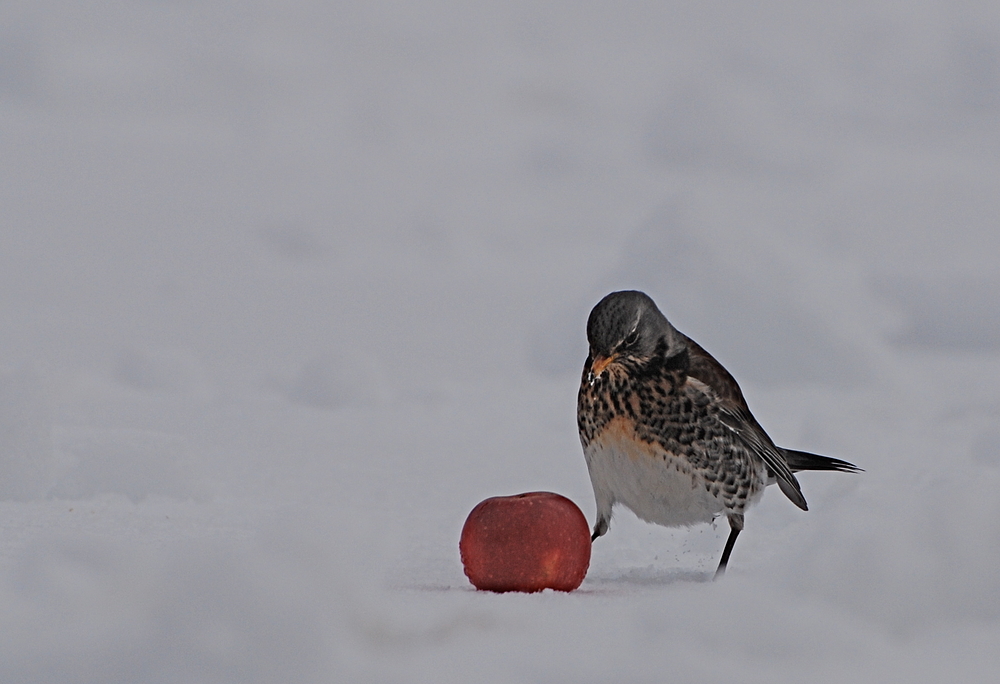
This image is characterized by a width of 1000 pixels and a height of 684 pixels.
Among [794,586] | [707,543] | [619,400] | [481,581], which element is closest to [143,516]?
[481,581]

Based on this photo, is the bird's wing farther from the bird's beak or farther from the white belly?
the bird's beak

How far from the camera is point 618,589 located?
465 cm

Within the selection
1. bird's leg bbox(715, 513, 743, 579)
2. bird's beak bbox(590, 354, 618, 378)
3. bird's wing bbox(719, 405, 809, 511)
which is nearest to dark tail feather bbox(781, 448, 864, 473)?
bird's wing bbox(719, 405, 809, 511)

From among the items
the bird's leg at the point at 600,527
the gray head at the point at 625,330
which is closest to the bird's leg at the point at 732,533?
the bird's leg at the point at 600,527

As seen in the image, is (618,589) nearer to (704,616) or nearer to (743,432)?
(743,432)

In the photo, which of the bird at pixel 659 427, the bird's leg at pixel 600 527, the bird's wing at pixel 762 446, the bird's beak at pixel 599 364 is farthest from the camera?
the bird's leg at pixel 600 527

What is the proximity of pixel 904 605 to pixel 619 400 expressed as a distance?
182 centimetres

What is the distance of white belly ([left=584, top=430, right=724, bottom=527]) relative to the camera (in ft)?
16.3

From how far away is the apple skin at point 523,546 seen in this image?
14.7 ft

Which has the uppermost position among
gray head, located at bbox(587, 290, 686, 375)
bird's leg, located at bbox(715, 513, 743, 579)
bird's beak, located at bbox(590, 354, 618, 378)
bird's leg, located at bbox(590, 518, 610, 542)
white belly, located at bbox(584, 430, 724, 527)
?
gray head, located at bbox(587, 290, 686, 375)

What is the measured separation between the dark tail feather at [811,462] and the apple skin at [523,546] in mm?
1797

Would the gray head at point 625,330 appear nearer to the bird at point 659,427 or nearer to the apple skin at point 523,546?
the bird at point 659,427

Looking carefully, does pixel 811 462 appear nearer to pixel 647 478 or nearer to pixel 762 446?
pixel 762 446

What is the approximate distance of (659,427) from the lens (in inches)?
195
